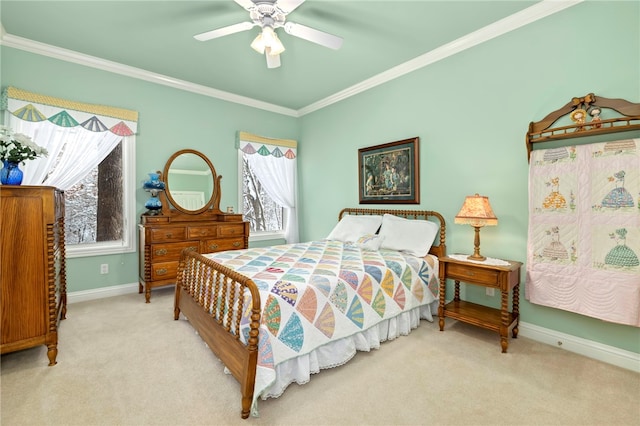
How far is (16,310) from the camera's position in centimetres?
204

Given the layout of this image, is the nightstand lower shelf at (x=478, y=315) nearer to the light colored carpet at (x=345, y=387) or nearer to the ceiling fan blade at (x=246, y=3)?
the light colored carpet at (x=345, y=387)

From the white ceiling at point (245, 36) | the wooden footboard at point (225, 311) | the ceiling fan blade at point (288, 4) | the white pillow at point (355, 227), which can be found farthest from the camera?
the white pillow at point (355, 227)

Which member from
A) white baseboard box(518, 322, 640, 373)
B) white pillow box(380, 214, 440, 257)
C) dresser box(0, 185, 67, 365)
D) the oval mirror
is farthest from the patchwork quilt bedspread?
the oval mirror

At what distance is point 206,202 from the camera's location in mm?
4438

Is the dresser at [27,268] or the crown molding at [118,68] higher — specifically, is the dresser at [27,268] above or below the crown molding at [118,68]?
below

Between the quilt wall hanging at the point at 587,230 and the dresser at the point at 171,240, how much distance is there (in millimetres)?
3412

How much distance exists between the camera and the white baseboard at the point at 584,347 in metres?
2.20

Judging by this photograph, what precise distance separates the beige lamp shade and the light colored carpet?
104 cm

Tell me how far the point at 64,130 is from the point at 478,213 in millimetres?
4514

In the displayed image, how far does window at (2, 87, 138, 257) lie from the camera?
320 centimetres

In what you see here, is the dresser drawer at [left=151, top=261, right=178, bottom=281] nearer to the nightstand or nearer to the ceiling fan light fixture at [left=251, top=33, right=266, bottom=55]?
the ceiling fan light fixture at [left=251, top=33, right=266, bottom=55]

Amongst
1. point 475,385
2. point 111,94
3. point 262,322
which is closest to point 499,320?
point 475,385

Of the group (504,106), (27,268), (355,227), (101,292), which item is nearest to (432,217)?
(355,227)

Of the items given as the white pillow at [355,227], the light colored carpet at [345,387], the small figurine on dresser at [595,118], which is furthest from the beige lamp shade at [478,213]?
the white pillow at [355,227]
